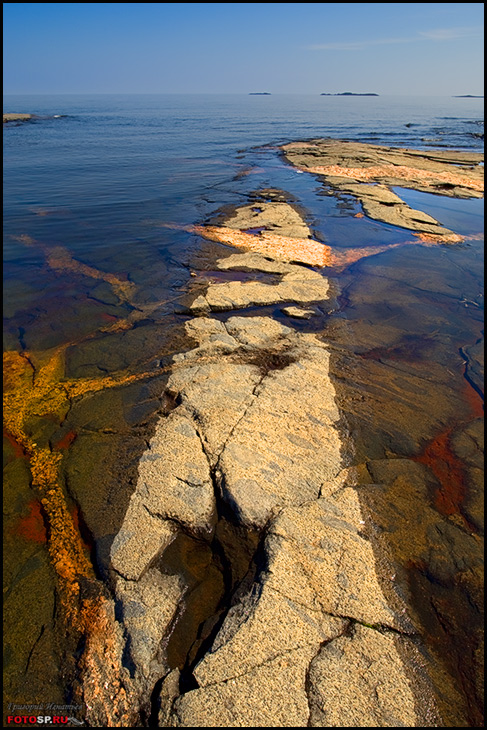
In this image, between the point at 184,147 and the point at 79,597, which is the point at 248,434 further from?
the point at 184,147

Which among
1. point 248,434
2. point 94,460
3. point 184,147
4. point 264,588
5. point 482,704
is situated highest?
point 184,147

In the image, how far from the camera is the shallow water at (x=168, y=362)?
2.80 m

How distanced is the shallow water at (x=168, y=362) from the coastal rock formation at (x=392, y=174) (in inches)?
28.3

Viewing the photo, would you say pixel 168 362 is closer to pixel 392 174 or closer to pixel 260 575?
pixel 260 575

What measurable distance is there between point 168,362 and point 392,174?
16121 mm

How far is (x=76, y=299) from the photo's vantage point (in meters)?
7.07

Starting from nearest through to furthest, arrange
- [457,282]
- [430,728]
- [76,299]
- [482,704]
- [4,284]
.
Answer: [430,728] → [482,704] → [76,299] → [4,284] → [457,282]

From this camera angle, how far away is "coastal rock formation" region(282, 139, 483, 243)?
1159 cm

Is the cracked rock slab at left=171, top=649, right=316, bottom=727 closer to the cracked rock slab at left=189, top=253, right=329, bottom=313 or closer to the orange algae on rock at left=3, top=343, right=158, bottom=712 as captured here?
the orange algae on rock at left=3, top=343, right=158, bottom=712

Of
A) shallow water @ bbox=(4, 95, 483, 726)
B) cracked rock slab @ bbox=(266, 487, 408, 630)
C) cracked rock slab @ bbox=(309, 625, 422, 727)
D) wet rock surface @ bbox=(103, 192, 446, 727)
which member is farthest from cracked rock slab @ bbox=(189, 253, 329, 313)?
cracked rock slab @ bbox=(309, 625, 422, 727)

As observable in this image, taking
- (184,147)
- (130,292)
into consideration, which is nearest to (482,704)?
(130,292)

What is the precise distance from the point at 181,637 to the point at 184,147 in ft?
91.3

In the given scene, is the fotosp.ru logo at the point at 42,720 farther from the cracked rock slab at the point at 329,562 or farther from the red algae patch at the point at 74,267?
the red algae patch at the point at 74,267

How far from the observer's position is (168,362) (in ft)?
16.8
